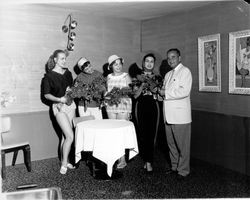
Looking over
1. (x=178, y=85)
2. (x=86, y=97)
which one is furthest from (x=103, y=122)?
(x=178, y=85)

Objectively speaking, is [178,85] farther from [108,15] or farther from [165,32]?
[108,15]

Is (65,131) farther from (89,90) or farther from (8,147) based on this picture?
(8,147)

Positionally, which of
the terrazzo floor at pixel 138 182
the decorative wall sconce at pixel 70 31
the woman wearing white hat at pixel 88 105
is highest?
the decorative wall sconce at pixel 70 31

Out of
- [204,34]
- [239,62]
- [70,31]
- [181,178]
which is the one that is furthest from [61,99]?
[239,62]

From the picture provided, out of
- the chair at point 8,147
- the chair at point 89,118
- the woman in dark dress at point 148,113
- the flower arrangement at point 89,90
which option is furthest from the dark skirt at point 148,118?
the chair at point 8,147

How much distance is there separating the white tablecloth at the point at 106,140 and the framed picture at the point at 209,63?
1.71 meters

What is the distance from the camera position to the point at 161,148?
6.11 metres

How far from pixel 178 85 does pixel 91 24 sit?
259 centimetres

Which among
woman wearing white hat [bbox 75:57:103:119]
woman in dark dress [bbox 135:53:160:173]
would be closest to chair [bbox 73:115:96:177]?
woman wearing white hat [bbox 75:57:103:119]

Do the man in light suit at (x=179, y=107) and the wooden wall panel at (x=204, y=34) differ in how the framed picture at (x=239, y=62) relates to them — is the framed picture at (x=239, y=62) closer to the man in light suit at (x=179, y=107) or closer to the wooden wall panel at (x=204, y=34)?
the wooden wall panel at (x=204, y=34)

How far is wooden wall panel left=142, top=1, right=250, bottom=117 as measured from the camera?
4.52 m

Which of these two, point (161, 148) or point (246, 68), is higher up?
point (246, 68)

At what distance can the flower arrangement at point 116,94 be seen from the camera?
4.52m

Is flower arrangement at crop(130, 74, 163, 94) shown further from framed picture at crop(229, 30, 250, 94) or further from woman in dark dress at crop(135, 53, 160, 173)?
framed picture at crop(229, 30, 250, 94)
